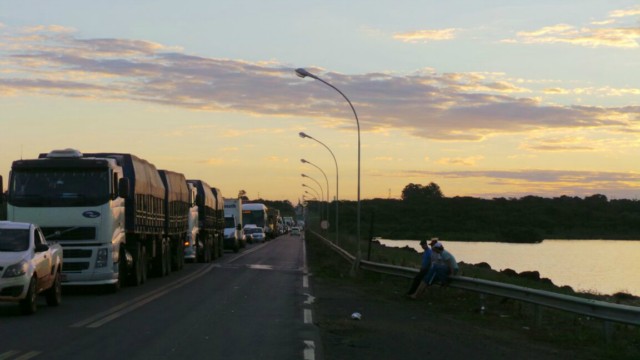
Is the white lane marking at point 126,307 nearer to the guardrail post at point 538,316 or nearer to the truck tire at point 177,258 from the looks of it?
the truck tire at point 177,258

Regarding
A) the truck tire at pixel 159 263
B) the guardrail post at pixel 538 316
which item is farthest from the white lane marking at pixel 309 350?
the truck tire at pixel 159 263

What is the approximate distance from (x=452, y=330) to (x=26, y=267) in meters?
7.86

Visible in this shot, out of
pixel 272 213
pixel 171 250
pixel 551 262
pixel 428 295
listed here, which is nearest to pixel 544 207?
pixel 272 213

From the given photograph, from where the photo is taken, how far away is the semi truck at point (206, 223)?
43.9 m

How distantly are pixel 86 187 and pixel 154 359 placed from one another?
12.6 meters

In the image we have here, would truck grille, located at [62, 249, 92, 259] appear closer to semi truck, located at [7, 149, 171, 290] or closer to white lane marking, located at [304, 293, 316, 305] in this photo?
semi truck, located at [7, 149, 171, 290]

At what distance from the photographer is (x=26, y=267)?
55.3ft

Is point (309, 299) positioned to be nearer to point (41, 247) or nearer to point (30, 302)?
point (41, 247)

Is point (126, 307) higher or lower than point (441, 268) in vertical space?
lower

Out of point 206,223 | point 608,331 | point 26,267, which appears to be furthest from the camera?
point 206,223

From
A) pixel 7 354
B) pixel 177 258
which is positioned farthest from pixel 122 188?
pixel 177 258

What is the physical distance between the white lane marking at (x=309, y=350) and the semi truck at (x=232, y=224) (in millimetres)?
47634

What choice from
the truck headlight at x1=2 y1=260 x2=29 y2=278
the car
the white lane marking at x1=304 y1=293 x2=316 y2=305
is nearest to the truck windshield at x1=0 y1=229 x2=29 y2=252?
the truck headlight at x1=2 y1=260 x2=29 y2=278

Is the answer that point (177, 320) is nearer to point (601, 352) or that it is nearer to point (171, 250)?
point (601, 352)
